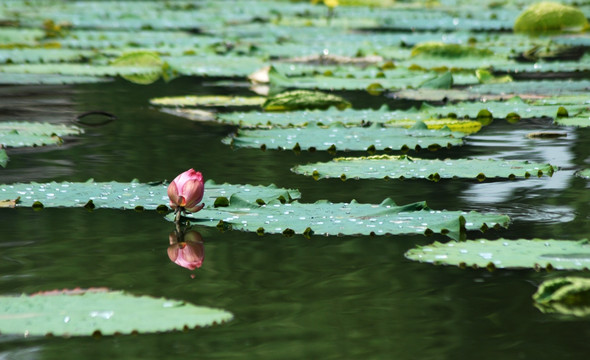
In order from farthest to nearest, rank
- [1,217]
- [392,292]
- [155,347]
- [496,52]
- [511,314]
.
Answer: [496,52] < [1,217] < [392,292] < [511,314] < [155,347]

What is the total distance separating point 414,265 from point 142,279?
63cm

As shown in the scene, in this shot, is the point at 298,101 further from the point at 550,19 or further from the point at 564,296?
the point at 550,19

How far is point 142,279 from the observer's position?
2275mm

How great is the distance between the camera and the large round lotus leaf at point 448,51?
23.8 ft

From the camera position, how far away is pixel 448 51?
742cm

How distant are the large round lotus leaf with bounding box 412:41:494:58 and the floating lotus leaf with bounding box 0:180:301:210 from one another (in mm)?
4457

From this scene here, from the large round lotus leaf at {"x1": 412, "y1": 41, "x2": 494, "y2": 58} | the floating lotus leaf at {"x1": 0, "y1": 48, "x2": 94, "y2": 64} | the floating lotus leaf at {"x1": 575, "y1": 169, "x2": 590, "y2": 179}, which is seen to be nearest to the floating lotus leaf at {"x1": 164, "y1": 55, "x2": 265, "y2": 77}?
the floating lotus leaf at {"x1": 0, "y1": 48, "x2": 94, "y2": 64}

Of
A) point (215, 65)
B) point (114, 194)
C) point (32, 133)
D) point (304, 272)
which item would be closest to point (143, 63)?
point (215, 65)

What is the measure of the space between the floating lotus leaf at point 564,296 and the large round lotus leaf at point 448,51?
531 cm

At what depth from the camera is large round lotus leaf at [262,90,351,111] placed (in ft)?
17.0

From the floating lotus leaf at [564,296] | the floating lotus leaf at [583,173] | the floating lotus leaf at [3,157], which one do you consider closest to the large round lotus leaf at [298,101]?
the floating lotus leaf at [3,157]

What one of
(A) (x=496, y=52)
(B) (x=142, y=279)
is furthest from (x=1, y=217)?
(A) (x=496, y=52)

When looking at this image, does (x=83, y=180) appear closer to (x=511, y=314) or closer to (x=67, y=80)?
(x=511, y=314)

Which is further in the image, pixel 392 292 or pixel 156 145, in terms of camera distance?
pixel 156 145
